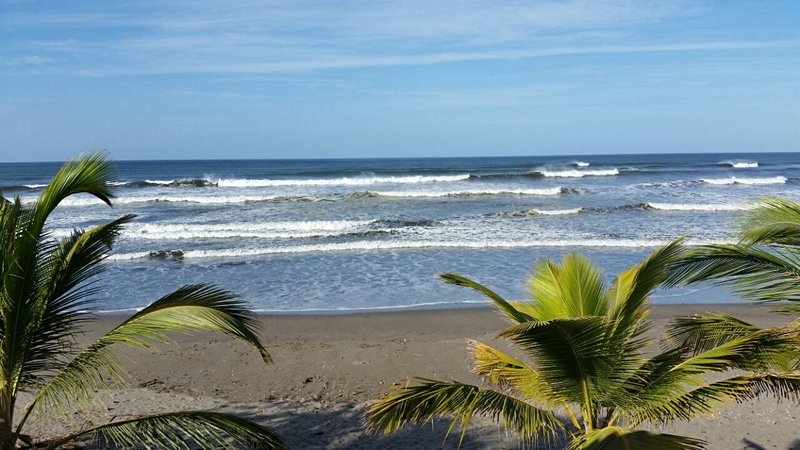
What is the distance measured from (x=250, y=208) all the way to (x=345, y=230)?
28.2 feet

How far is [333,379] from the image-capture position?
7844 mm

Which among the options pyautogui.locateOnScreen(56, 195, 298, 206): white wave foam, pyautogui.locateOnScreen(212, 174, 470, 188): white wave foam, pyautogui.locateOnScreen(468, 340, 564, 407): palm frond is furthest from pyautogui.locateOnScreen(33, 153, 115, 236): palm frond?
pyautogui.locateOnScreen(212, 174, 470, 188): white wave foam

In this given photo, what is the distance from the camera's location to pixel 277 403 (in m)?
7.14

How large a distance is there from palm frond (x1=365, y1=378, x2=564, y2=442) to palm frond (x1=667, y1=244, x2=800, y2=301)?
55.7 inches

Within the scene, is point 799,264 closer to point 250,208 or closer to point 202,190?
point 250,208

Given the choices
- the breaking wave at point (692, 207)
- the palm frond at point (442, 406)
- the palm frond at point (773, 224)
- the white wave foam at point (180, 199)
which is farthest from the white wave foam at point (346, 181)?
the palm frond at point (442, 406)

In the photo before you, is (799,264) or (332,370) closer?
(799,264)

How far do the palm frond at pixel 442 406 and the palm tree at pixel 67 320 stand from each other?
26.3 inches

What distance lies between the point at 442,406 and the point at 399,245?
47.2ft

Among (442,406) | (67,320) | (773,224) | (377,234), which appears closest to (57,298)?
(67,320)

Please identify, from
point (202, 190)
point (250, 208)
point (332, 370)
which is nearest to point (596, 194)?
point (250, 208)

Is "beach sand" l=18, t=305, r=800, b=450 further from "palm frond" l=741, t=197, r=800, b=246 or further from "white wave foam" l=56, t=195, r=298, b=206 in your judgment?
"white wave foam" l=56, t=195, r=298, b=206

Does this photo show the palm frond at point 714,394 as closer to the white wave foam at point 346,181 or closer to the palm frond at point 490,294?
the palm frond at point 490,294

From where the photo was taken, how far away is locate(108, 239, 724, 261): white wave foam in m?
17.3
